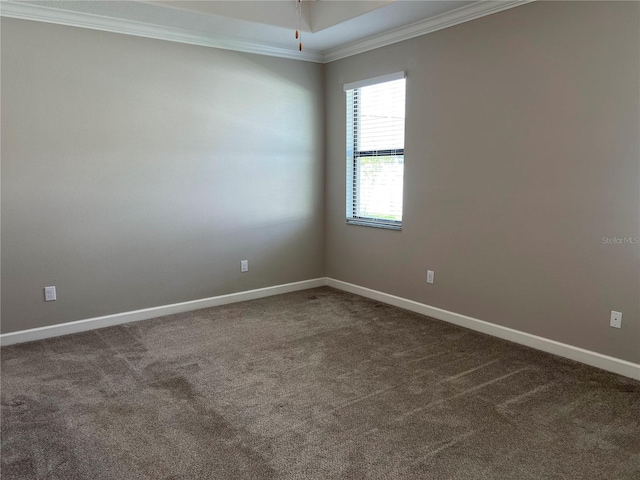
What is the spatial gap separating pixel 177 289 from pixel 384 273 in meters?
1.98

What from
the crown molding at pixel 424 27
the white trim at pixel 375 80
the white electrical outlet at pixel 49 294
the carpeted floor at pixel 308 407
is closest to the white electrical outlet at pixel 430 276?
the carpeted floor at pixel 308 407

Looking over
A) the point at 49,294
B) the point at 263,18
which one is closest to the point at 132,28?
the point at 263,18

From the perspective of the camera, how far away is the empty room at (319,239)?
2.50 m

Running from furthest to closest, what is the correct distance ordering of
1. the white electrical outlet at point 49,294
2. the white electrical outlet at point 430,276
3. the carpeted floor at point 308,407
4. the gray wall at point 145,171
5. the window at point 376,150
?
1. the window at point 376,150
2. the white electrical outlet at point 430,276
3. the white electrical outlet at point 49,294
4. the gray wall at point 145,171
5. the carpeted floor at point 308,407

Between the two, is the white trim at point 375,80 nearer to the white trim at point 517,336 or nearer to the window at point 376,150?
the window at point 376,150

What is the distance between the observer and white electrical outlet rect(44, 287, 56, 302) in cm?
387

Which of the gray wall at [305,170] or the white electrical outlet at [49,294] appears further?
the white electrical outlet at [49,294]

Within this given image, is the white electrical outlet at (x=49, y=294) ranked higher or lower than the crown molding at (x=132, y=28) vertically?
lower

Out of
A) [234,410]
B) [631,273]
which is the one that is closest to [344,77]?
[631,273]

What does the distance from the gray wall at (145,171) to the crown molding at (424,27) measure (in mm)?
451

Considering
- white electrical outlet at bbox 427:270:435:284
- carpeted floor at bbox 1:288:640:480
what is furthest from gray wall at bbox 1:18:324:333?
white electrical outlet at bbox 427:270:435:284

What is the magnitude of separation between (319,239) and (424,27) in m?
2.42

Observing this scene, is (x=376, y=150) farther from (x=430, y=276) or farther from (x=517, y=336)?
Answer: (x=517, y=336)

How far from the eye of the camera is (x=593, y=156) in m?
3.15
